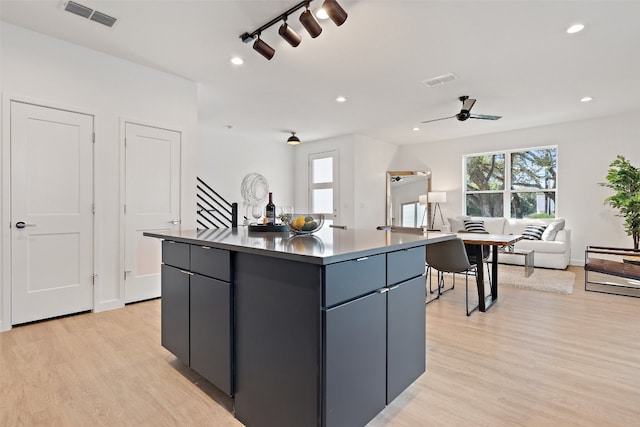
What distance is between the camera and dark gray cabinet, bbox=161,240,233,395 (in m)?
1.60

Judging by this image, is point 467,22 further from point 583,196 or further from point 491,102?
point 583,196

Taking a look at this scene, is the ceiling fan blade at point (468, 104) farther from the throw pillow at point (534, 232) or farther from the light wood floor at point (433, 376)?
the light wood floor at point (433, 376)

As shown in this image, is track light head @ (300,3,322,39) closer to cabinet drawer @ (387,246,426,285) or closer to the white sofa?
cabinet drawer @ (387,246,426,285)

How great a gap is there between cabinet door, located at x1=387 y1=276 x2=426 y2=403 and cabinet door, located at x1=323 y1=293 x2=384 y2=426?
0.07 meters

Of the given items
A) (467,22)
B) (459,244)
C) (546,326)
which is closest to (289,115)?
(467,22)

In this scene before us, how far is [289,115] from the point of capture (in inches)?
219

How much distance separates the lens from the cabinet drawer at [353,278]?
3.92 ft

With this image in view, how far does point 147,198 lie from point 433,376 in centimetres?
332

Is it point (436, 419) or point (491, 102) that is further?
point (491, 102)

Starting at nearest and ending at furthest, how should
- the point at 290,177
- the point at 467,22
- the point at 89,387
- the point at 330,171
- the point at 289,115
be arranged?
1. the point at 89,387
2. the point at 467,22
3. the point at 289,115
4. the point at 330,171
5. the point at 290,177

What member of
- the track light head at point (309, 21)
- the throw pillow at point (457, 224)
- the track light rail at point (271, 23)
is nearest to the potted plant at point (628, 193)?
the throw pillow at point (457, 224)

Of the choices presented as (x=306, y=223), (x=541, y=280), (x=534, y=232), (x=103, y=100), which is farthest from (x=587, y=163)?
(x=103, y=100)

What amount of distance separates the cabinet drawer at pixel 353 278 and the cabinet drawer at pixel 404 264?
0.22 ft

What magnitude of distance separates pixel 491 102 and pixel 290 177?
4790 mm
